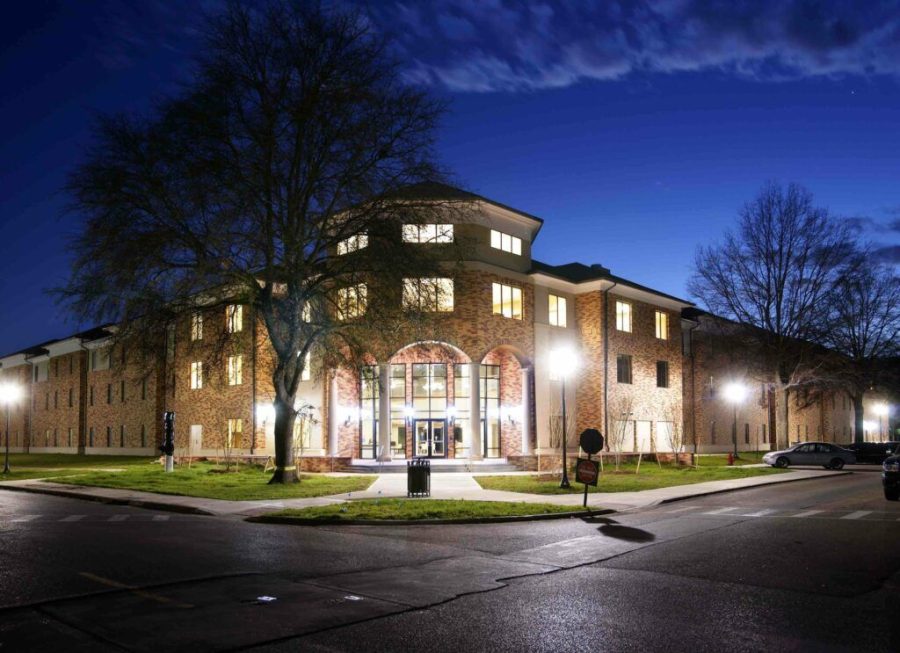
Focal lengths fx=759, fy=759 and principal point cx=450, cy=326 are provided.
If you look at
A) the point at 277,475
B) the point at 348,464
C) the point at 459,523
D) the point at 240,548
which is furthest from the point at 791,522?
the point at 348,464

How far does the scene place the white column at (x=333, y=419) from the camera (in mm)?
39719

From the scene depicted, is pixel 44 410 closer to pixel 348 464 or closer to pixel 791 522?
pixel 348 464

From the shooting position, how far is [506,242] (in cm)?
4206

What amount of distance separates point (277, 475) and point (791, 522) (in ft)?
56.5

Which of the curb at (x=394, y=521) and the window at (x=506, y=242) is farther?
the window at (x=506, y=242)

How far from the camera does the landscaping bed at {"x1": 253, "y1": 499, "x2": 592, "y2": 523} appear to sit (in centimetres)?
1714

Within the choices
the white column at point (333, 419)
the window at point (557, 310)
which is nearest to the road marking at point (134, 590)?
the white column at point (333, 419)

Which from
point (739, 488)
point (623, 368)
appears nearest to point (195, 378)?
point (623, 368)

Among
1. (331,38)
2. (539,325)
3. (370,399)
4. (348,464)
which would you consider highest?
(331,38)

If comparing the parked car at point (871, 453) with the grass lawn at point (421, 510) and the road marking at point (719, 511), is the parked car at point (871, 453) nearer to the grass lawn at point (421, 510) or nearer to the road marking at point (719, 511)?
the road marking at point (719, 511)

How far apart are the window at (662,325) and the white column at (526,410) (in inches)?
528

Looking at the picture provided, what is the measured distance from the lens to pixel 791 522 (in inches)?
664

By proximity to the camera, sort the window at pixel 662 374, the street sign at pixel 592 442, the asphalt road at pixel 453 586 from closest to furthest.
→ the asphalt road at pixel 453 586
the street sign at pixel 592 442
the window at pixel 662 374

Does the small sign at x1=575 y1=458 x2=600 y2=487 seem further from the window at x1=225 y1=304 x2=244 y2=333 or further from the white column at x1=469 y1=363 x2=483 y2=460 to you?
the white column at x1=469 y1=363 x2=483 y2=460
